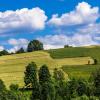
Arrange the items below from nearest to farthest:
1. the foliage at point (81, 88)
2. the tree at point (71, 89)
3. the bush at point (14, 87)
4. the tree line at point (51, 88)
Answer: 1. the tree line at point (51, 88)
2. the tree at point (71, 89)
3. the foliage at point (81, 88)
4. the bush at point (14, 87)

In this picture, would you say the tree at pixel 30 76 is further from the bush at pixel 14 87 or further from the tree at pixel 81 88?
the tree at pixel 81 88

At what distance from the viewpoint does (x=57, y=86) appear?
461 feet

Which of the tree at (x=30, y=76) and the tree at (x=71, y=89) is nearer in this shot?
the tree at (x=71, y=89)

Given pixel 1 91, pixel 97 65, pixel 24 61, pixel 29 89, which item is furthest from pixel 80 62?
pixel 1 91

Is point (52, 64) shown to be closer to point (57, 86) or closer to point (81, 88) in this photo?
point (57, 86)

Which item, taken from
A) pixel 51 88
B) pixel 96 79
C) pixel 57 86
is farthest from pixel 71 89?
pixel 96 79

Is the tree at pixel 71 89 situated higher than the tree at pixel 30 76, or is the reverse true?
the tree at pixel 30 76

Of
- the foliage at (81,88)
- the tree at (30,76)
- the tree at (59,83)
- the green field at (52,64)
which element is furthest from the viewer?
the green field at (52,64)

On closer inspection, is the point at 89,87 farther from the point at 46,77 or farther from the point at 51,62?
the point at 51,62

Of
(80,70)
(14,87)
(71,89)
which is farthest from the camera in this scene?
(80,70)

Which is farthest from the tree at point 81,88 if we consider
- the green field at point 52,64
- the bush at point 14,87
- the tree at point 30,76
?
the green field at point 52,64

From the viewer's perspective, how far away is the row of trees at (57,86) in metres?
133

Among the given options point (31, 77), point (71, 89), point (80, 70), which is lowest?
point (71, 89)

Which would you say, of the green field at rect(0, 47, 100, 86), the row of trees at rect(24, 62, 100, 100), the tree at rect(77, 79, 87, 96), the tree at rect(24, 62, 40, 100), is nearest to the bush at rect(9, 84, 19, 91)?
the row of trees at rect(24, 62, 100, 100)
